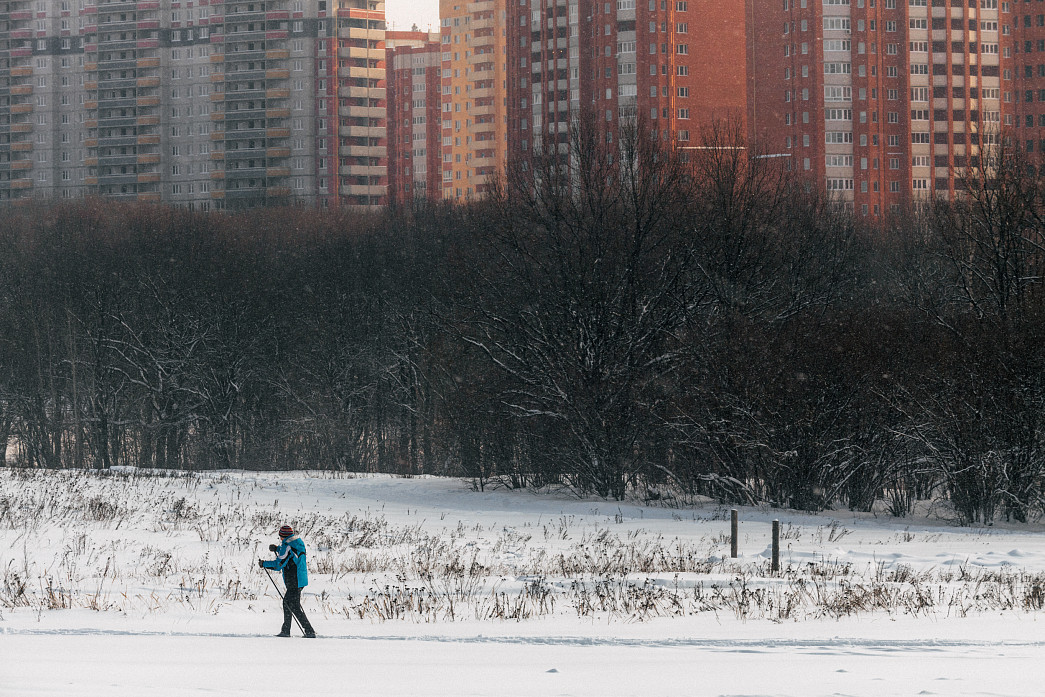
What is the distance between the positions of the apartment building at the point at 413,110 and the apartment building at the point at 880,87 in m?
56.0

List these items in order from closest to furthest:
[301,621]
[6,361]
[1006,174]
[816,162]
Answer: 1. [301,621]
2. [1006,174]
3. [6,361]
4. [816,162]

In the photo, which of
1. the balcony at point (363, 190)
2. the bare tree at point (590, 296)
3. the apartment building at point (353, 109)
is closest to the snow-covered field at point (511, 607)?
the bare tree at point (590, 296)

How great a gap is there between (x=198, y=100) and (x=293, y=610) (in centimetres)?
13885

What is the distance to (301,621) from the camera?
491 inches

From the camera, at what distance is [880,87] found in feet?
385

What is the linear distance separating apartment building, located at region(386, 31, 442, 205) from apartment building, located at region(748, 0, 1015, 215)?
56003 millimetres

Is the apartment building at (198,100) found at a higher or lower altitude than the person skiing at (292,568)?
higher

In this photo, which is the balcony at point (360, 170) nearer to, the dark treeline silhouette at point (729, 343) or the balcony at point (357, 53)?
the balcony at point (357, 53)

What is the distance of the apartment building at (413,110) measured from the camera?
545 ft

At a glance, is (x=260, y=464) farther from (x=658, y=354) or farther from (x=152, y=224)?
(x=658, y=354)

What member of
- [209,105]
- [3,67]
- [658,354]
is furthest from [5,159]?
[658,354]

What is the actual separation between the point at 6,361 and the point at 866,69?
85320 millimetres

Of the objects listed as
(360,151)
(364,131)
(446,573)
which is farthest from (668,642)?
(364,131)

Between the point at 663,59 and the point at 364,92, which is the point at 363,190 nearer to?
the point at 364,92
